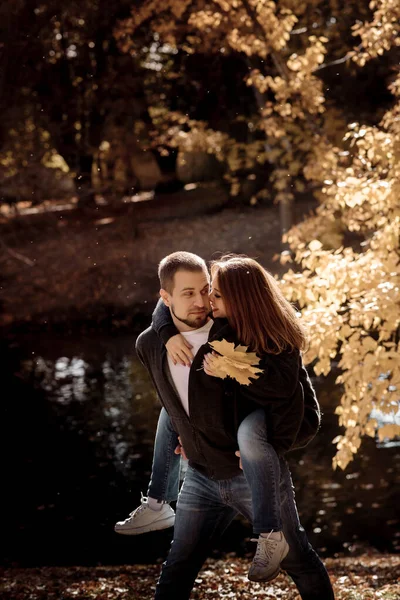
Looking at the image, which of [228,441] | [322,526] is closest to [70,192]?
[322,526]

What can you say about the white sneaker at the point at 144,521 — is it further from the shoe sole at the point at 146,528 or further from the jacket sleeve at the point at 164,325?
the jacket sleeve at the point at 164,325

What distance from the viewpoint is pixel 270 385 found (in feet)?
10.8

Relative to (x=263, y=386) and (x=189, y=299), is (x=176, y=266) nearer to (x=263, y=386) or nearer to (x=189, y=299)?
(x=189, y=299)

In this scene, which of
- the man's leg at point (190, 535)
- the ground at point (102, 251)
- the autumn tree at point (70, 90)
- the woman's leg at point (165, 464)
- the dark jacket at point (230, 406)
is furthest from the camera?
the autumn tree at point (70, 90)

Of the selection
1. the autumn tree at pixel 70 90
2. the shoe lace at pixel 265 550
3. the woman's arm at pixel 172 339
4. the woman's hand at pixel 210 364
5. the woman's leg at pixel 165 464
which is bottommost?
the shoe lace at pixel 265 550

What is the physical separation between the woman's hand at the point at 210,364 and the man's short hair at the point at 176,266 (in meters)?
0.36

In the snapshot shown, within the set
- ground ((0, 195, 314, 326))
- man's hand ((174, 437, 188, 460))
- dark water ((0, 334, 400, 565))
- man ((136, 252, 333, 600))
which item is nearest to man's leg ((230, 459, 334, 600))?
man ((136, 252, 333, 600))

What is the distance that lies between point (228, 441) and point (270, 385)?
32 cm

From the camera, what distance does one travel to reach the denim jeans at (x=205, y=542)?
138 inches

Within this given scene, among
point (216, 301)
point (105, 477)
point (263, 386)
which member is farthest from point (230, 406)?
point (105, 477)

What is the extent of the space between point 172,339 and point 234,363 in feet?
1.25

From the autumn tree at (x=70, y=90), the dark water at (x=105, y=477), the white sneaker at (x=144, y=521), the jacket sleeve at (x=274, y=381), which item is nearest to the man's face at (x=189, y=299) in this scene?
the jacket sleeve at (x=274, y=381)

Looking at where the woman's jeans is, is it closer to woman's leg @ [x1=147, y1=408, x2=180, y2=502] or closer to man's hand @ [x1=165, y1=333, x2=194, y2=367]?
man's hand @ [x1=165, y1=333, x2=194, y2=367]

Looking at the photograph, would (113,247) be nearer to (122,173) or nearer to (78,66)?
(122,173)
